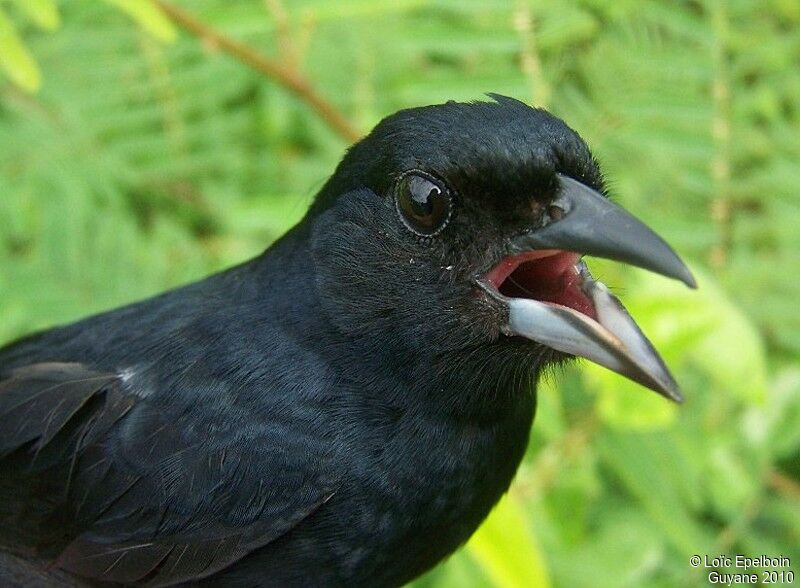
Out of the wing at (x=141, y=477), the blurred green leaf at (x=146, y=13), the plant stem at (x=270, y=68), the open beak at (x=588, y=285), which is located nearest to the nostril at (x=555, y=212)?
the open beak at (x=588, y=285)

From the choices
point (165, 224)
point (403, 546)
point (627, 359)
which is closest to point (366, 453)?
point (403, 546)

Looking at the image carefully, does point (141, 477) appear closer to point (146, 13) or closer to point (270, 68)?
point (146, 13)

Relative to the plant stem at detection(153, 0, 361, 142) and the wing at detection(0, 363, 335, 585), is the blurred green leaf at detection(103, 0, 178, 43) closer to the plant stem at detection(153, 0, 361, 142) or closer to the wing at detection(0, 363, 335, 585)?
the plant stem at detection(153, 0, 361, 142)

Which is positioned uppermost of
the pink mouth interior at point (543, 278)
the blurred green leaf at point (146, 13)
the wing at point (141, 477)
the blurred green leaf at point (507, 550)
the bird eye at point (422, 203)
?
the blurred green leaf at point (146, 13)

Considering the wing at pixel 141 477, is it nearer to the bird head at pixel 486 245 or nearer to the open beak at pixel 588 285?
the bird head at pixel 486 245

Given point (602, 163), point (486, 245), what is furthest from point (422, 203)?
point (602, 163)

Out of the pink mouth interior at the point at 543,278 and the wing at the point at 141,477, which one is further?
the wing at the point at 141,477

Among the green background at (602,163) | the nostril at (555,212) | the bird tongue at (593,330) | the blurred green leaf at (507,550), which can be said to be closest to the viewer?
the bird tongue at (593,330)
